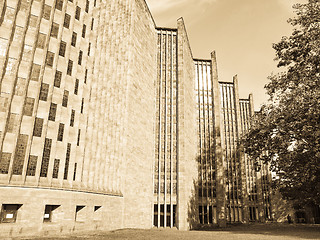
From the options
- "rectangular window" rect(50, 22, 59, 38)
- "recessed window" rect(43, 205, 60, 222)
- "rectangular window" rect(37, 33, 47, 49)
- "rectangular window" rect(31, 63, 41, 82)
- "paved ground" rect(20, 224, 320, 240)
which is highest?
"rectangular window" rect(50, 22, 59, 38)

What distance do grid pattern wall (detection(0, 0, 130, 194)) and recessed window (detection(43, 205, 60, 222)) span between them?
1.97m

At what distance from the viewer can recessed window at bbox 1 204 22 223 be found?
19.6m

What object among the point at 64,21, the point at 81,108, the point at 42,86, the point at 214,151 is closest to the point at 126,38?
the point at 64,21

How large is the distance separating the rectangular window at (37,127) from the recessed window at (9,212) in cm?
629

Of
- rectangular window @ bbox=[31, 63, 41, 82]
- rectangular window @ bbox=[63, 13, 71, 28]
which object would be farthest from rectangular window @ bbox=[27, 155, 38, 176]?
rectangular window @ bbox=[63, 13, 71, 28]

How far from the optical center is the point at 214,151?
6206 cm

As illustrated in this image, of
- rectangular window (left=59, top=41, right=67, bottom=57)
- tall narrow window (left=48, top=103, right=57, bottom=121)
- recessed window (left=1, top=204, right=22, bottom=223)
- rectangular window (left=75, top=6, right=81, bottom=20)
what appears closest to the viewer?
recessed window (left=1, top=204, right=22, bottom=223)

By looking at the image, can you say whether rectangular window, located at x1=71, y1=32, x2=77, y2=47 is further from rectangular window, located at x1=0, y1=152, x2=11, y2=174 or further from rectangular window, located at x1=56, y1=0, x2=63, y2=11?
rectangular window, located at x1=0, y1=152, x2=11, y2=174

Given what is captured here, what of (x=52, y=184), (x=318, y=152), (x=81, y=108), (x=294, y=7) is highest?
(x=294, y=7)

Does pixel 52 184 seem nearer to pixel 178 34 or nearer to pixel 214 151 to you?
pixel 178 34

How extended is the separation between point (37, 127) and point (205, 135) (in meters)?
45.6

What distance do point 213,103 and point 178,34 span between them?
1965 centimetres

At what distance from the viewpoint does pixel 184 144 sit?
47.5 m

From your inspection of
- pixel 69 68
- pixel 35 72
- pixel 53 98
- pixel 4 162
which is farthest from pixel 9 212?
pixel 69 68
